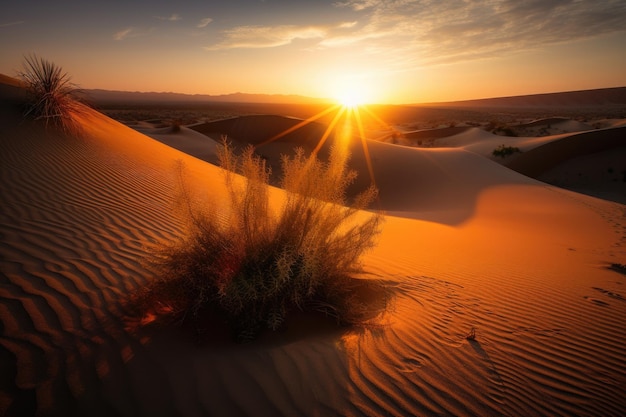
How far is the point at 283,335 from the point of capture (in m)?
2.89

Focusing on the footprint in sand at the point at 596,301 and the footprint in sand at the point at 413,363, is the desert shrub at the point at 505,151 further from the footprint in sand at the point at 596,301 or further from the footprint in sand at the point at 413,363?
the footprint in sand at the point at 413,363

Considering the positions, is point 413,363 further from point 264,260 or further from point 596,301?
point 596,301

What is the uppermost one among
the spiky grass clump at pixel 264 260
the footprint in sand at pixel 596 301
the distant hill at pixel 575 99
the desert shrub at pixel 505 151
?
the distant hill at pixel 575 99

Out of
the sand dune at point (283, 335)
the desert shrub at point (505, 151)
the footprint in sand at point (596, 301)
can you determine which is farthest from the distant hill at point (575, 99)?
the sand dune at point (283, 335)

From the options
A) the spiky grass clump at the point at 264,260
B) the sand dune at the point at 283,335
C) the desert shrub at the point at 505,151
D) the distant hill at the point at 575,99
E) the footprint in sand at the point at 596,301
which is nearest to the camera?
the sand dune at the point at 283,335

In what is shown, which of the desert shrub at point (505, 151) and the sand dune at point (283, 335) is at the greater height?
Answer: the desert shrub at point (505, 151)

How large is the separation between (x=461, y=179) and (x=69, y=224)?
47.3 ft

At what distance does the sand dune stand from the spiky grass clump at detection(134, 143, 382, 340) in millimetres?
256

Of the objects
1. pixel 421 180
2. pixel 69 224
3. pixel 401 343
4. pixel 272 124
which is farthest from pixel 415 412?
pixel 272 124

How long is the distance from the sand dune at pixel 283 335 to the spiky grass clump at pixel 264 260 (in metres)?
0.26

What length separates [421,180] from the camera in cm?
1512

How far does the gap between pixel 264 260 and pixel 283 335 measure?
71 cm

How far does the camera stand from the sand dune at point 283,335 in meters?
2.24

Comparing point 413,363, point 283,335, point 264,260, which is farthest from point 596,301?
point 264,260
